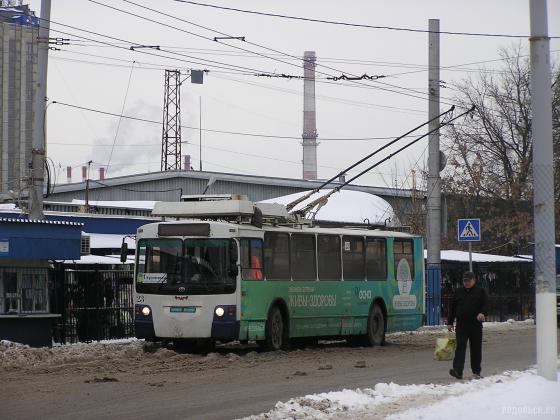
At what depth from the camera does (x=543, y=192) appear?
46.2 ft

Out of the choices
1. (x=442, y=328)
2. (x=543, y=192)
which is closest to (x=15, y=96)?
(x=442, y=328)

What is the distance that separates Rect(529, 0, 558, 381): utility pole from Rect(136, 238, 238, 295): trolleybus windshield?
8.82 metres

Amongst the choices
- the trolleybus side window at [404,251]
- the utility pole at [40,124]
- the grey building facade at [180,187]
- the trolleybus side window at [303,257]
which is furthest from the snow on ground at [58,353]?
the grey building facade at [180,187]

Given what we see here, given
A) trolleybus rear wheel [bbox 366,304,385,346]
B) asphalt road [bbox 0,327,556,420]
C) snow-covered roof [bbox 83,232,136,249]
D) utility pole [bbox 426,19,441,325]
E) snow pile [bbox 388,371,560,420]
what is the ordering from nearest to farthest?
snow pile [bbox 388,371,560,420], asphalt road [bbox 0,327,556,420], trolleybus rear wheel [bbox 366,304,385,346], utility pole [bbox 426,19,441,325], snow-covered roof [bbox 83,232,136,249]

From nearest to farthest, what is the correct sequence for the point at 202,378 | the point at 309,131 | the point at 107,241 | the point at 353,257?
the point at 202,378, the point at 353,257, the point at 107,241, the point at 309,131

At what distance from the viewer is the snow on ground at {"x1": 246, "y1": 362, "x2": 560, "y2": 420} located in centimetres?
1139

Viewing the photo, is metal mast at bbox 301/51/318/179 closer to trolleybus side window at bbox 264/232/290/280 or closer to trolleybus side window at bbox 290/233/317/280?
trolleybus side window at bbox 290/233/317/280

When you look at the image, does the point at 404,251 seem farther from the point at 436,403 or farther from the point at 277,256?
the point at 436,403

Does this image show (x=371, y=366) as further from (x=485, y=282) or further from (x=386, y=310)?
(x=485, y=282)

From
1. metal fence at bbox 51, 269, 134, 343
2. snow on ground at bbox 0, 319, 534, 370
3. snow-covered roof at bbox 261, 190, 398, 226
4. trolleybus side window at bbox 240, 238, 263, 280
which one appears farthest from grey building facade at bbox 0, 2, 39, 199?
trolleybus side window at bbox 240, 238, 263, 280

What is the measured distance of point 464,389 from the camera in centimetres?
1371

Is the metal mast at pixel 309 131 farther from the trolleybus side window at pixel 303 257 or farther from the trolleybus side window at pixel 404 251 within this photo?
the trolleybus side window at pixel 303 257

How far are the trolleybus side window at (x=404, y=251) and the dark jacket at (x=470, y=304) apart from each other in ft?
37.0

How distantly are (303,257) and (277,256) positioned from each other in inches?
40.3
